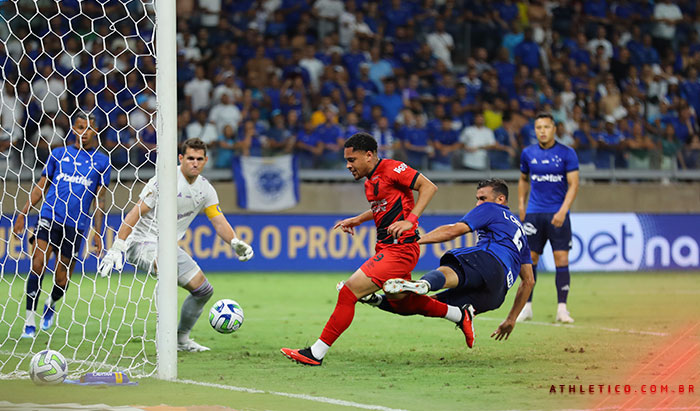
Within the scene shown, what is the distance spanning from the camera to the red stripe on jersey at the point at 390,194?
22.9 feet

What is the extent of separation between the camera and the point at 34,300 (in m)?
8.73

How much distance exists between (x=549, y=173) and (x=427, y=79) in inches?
361

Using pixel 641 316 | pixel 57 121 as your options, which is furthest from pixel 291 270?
pixel 641 316

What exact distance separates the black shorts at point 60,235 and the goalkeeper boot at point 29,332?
0.73 meters

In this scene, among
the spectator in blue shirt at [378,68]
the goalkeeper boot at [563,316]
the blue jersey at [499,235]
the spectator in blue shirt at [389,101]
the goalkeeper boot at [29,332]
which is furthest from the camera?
the spectator in blue shirt at [378,68]

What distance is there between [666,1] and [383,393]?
17522mm

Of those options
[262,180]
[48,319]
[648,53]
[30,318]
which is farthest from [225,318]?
[648,53]

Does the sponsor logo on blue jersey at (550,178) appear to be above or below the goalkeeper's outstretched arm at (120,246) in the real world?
above

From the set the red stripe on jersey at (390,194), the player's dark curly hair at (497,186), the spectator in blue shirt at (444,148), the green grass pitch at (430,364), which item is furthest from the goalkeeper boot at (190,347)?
the spectator in blue shirt at (444,148)

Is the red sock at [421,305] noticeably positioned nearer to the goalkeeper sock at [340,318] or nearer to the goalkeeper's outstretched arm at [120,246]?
the goalkeeper sock at [340,318]

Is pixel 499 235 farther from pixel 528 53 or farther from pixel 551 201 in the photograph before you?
pixel 528 53

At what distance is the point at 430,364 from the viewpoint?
7148mm

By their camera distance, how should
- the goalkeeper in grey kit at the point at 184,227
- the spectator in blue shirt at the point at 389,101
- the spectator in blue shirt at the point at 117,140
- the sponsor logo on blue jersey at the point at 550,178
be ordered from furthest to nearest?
the spectator in blue shirt at the point at 389,101 → the spectator in blue shirt at the point at 117,140 → the sponsor logo on blue jersey at the point at 550,178 → the goalkeeper in grey kit at the point at 184,227

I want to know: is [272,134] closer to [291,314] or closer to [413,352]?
[291,314]
